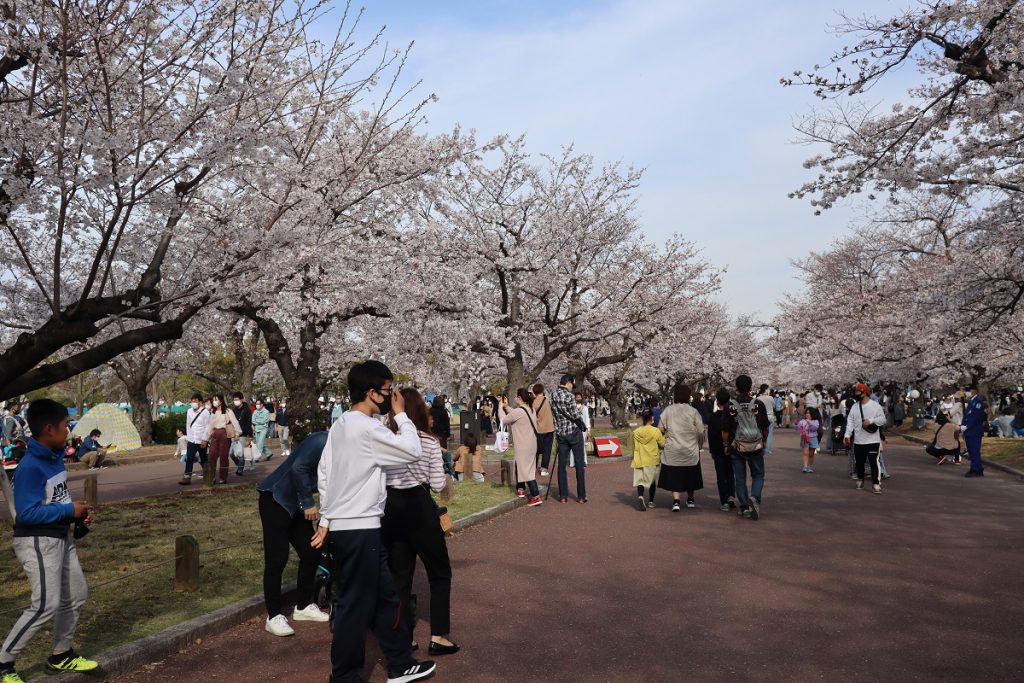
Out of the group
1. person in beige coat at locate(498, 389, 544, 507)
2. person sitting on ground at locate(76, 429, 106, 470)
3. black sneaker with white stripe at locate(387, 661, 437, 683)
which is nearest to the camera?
black sneaker with white stripe at locate(387, 661, 437, 683)

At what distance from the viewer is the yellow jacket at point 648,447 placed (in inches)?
492

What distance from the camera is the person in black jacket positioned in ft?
63.7

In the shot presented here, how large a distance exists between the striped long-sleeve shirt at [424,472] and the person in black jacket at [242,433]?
1410 cm

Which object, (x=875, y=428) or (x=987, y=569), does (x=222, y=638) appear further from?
(x=875, y=428)

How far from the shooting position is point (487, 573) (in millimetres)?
7941

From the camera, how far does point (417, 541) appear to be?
18.1 ft

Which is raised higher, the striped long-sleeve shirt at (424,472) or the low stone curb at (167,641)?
the striped long-sleeve shirt at (424,472)

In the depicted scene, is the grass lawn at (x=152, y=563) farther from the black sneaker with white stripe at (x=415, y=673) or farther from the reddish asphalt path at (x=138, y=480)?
the black sneaker with white stripe at (x=415, y=673)

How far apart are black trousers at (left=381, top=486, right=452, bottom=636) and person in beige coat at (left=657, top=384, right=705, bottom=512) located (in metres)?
6.89

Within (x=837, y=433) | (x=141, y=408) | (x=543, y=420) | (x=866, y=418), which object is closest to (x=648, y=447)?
(x=543, y=420)

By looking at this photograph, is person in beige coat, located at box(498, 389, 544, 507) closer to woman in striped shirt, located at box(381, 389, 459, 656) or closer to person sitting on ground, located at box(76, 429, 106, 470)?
woman in striped shirt, located at box(381, 389, 459, 656)

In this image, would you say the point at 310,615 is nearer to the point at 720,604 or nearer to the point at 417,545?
the point at 417,545

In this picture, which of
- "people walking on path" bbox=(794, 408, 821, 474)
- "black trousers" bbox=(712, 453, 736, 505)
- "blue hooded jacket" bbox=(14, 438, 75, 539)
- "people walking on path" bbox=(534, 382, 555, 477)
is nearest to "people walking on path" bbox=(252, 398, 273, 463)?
"people walking on path" bbox=(534, 382, 555, 477)

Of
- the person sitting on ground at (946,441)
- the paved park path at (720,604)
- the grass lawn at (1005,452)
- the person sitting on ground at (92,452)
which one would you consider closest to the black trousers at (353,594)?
the paved park path at (720,604)
